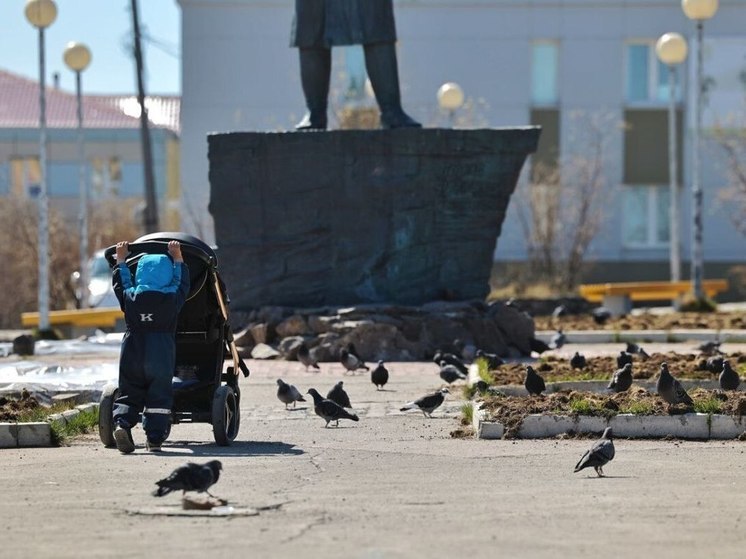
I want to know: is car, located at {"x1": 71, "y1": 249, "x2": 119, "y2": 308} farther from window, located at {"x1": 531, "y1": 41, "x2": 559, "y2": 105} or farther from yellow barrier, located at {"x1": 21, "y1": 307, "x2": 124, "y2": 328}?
window, located at {"x1": 531, "y1": 41, "x2": 559, "y2": 105}

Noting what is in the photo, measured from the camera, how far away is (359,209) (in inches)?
809

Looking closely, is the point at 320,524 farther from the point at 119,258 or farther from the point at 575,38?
the point at 575,38

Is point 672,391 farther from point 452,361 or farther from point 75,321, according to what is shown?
point 75,321

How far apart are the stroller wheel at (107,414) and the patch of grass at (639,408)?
3454 mm

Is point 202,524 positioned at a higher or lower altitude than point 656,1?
lower

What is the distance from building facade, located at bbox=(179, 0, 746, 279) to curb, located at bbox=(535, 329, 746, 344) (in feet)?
65.9

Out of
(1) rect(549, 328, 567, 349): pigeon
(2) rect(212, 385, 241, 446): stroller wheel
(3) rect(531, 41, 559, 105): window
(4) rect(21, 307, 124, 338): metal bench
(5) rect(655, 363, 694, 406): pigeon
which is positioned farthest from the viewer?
(3) rect(531, 41, 559, 105): window

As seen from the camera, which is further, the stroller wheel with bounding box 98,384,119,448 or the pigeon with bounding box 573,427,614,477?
the stroller wheel with bounding box 98,384,119,448

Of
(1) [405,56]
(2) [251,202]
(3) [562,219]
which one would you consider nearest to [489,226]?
(2) [251,202]

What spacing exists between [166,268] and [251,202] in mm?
9506

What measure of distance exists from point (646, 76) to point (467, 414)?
106 feet

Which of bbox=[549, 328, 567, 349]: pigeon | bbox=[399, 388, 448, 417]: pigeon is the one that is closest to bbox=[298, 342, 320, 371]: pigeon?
bbox=[549, 328, 567, 349]: pigeon

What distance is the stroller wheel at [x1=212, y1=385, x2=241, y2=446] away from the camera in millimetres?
11211

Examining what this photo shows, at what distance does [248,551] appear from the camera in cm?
721
